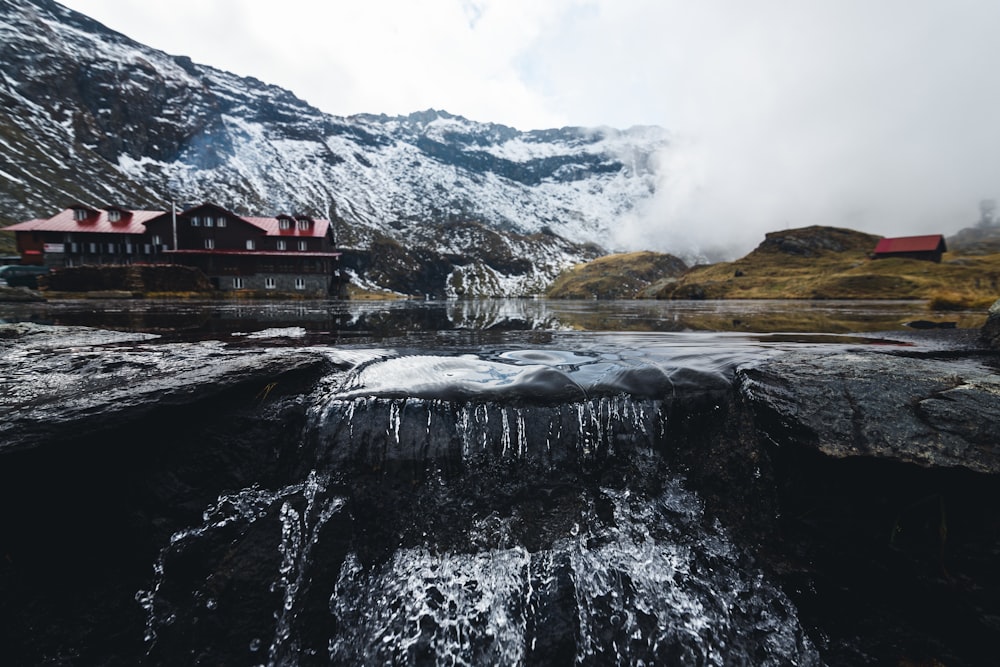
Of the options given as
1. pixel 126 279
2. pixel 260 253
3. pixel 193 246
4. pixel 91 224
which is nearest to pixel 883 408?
pixel 126 279

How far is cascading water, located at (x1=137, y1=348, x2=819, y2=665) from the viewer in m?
5.50

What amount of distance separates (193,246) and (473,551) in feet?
266

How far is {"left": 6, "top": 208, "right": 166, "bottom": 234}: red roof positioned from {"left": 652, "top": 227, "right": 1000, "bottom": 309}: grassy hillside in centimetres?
10605

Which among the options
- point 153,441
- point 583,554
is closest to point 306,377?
point 153,441

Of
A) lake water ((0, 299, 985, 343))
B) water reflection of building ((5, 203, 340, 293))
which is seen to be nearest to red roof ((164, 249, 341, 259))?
water reflection of building ((5, 203, 340, 293))

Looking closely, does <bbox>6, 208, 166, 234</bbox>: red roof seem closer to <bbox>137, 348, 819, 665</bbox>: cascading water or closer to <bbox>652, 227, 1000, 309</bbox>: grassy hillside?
<bbox>137, 348, 819, 665</bbox>: cascading water

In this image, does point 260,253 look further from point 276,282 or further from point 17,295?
point 17,295

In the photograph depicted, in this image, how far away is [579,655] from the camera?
5.45 metres

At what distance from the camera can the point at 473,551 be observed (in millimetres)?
6289

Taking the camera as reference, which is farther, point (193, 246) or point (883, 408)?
point (193, 246)

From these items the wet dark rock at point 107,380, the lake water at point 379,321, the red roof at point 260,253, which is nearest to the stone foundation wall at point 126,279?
the lake water at point 379,321

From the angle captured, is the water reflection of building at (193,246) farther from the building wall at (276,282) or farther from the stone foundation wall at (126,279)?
the stone foundation wall at (126,279)

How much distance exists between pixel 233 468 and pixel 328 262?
223 feet

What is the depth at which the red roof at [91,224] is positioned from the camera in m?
65.5
